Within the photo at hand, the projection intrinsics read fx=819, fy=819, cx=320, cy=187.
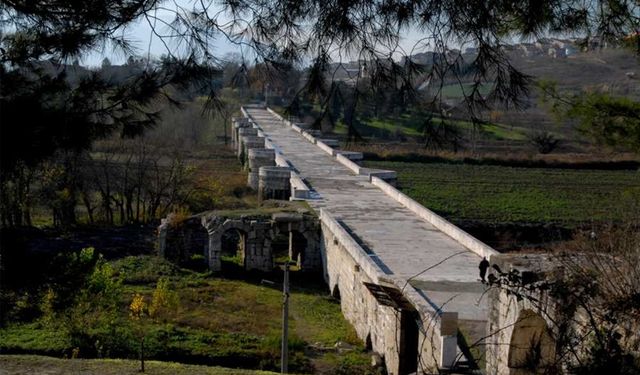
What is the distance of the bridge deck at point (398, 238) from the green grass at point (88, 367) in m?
2.96

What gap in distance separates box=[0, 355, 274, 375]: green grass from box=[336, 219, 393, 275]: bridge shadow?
352 centimetres

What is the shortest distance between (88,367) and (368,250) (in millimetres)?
6194

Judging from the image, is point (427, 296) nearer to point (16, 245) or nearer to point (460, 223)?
point (16, 245)

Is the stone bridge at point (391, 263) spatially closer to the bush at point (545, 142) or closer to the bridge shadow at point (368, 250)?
the bridge shadow at point (368, 250)

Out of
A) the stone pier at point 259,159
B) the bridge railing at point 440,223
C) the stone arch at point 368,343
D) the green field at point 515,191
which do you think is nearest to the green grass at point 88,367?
the stone arch at point 368,343

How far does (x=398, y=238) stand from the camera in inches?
645

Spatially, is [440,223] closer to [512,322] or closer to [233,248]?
[233,248]

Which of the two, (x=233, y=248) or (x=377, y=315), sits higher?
(x=377, y=315)

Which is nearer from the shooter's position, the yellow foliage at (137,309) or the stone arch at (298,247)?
the yellow foliage at (137,309)

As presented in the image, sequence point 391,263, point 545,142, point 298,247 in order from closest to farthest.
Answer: point 391,263 < point 298,247 < point 545,142

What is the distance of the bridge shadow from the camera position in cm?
1344

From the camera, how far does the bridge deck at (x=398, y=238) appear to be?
11.7 meters

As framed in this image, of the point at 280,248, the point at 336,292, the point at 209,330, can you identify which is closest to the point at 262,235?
the point at 280,248

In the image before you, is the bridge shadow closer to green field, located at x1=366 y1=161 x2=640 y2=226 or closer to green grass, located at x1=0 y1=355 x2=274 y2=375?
green grass, located at x1=0 y1=355 x2=274 y2=375
